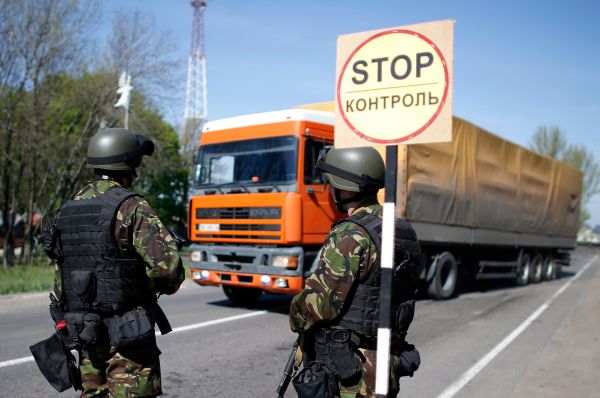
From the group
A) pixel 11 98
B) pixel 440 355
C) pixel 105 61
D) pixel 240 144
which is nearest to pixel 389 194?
pixel 440 355

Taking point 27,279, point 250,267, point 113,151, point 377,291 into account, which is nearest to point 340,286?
point 377,291

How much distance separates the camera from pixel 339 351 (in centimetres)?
269

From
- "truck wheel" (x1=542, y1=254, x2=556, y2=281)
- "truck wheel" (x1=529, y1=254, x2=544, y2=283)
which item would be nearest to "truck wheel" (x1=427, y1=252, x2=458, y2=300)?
"truck wheel" (x1=529, y1=254, x2=544, y2=283)

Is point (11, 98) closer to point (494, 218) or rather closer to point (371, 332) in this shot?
point (494, 218)

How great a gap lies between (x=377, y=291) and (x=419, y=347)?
4891mm

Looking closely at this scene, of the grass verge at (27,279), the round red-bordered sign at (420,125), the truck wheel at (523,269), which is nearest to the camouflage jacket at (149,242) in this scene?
the round red-bordered sign at (420,125)

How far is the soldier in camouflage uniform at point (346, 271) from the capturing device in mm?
2688

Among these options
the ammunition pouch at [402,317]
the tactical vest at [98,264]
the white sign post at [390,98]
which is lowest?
the ammunition pouch at [402,317]

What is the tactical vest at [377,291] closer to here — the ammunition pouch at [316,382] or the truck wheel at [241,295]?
the ammunition pouch at [316,382]

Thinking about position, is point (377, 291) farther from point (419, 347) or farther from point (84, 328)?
point (419, 347)

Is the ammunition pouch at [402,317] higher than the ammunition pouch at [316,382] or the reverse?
higher

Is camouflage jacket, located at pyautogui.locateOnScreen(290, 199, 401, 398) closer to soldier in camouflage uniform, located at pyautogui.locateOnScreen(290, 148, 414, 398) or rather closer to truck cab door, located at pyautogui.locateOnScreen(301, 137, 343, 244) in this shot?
soldier in camouflage uniform, located at pyautogui.locateOnScreen(290, 148, 414, 398)

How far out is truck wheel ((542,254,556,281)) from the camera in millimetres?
18156

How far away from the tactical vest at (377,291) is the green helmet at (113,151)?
4.09ft
